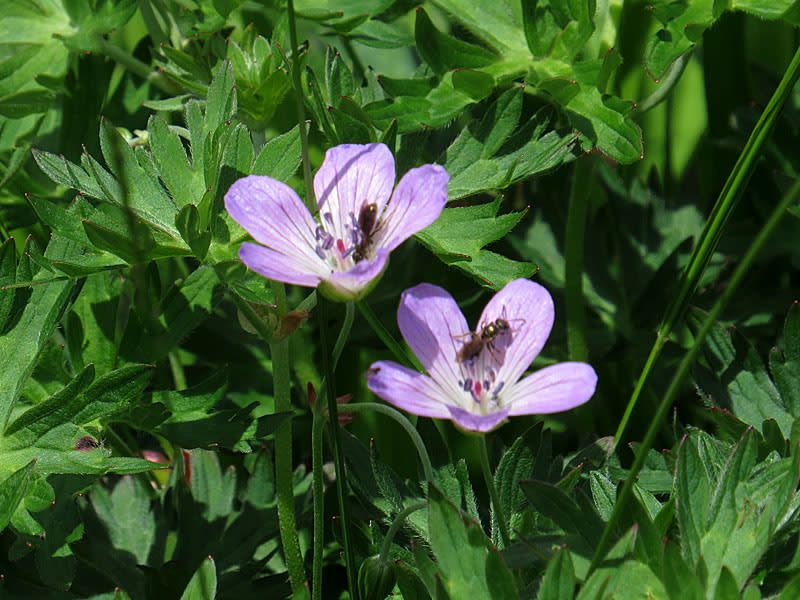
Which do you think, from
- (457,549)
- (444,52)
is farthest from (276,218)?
(444,52)

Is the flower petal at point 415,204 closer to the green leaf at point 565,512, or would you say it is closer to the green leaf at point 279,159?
the green leaf at point 279,159

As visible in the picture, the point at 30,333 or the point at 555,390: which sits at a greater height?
the point at 555,390

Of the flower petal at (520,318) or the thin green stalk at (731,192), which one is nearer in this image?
the flower petal at (520,318)

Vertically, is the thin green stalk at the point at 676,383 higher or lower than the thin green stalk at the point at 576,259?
higher

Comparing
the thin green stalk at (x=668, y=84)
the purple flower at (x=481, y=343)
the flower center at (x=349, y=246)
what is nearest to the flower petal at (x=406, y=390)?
the purple flower at (x=481, y=343)

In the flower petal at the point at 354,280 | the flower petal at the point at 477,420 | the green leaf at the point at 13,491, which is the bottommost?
the green leaf at the point at 13,491

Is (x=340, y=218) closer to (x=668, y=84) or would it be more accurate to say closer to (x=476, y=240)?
(x=476, y=240)

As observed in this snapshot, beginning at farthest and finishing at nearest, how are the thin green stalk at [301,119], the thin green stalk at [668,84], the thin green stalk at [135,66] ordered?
the thin green stalk at [135,66] → the thin green stalk at [668,84] → the thin green stalk at [301,119]

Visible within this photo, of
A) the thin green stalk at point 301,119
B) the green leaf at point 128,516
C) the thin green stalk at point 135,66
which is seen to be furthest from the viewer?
the thin green stalk at point 135,66

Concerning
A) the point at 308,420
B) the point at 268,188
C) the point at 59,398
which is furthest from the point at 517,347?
the point at 308,420
